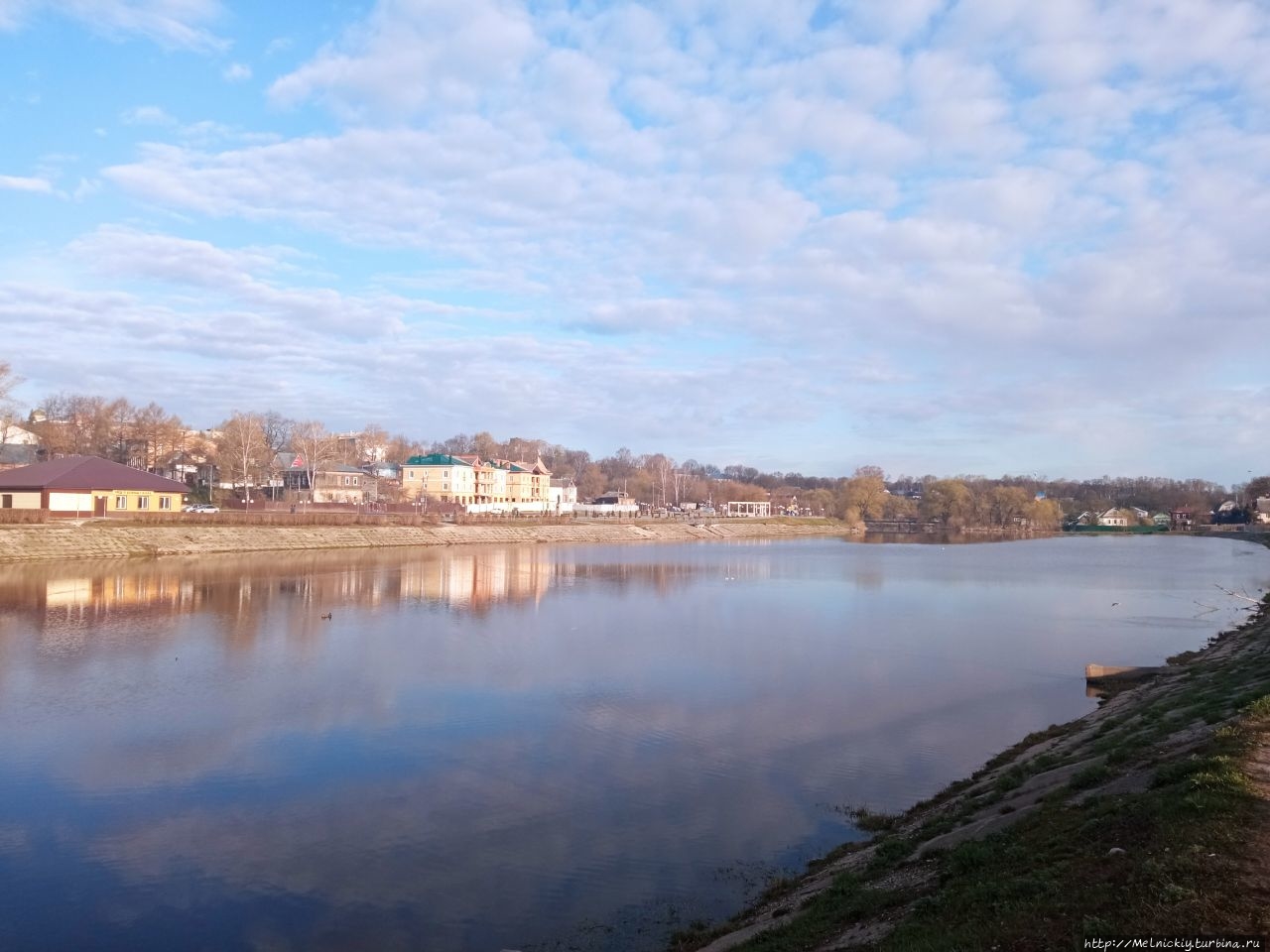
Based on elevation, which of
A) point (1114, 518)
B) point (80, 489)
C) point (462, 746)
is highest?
point (80, 489)

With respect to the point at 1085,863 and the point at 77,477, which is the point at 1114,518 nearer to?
the point at 77,477

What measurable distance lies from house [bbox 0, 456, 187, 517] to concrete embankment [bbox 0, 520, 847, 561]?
5081mm

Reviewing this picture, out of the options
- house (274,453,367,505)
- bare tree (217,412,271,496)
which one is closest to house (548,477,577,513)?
house (274,453,367,505)

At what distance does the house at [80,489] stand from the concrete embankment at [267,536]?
5081mm

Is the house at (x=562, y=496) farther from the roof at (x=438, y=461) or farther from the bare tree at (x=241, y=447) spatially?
the bare tree at (x=241, y=447)

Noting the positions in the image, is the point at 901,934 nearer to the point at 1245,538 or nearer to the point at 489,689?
the point at 489,689

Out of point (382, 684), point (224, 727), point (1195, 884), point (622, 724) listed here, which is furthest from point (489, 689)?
point (1195, 884)

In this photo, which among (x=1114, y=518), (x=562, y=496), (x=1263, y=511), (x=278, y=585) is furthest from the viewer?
(x=1114, y=518)

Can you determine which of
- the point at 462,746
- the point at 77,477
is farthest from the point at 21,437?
the point at 462,746

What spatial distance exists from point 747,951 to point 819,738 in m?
7.65

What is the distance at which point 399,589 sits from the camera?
32.9 m

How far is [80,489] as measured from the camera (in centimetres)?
4706

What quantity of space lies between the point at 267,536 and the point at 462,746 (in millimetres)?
40655

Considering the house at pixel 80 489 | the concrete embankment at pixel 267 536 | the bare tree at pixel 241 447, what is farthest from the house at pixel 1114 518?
the house at pixel 80 489
